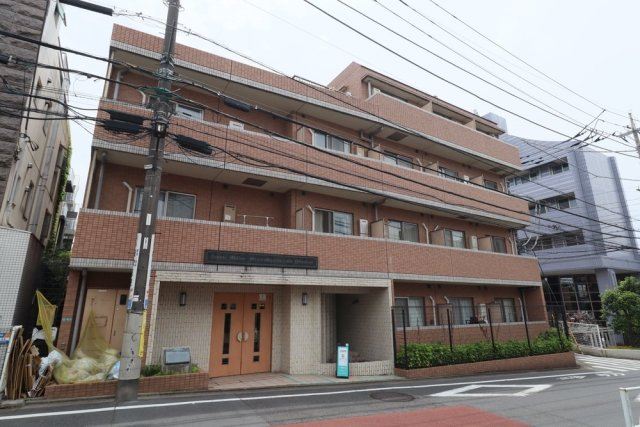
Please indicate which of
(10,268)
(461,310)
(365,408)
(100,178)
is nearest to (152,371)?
(10,268)

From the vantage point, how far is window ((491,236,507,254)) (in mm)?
20250

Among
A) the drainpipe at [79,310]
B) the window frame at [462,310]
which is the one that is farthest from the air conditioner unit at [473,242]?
the drainpipe at [79,310]

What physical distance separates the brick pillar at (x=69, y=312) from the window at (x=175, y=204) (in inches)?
112

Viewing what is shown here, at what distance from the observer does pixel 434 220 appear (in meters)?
17.9

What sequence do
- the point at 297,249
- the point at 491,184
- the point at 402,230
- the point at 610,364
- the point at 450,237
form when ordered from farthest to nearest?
the point at 491,184, the point at 450,237, the point at 610,364, the point at 402,230, the point at 297,249

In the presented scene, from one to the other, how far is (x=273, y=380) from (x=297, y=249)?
13.3 ft

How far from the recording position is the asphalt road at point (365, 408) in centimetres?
677

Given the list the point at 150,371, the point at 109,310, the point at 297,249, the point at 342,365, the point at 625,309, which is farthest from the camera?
the point at 625,309

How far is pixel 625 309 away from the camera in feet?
68.6

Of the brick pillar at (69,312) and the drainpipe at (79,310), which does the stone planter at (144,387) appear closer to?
the brick pillar at (69,312)

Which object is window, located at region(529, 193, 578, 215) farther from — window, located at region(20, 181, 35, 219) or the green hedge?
window, located at region(20, 181, 35, 219)

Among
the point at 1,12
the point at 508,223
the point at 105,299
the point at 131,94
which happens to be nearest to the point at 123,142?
the point at 131,94

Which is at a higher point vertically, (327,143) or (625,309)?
(327,143)

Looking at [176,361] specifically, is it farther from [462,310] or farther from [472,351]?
[462,310]
